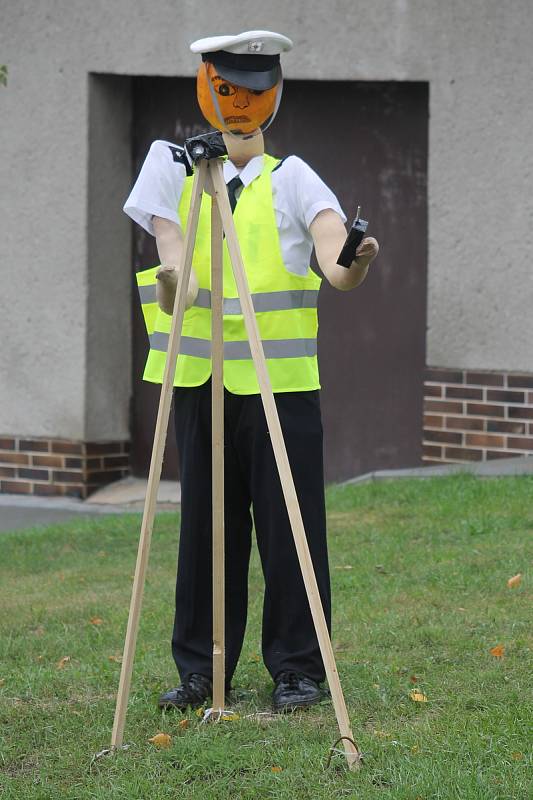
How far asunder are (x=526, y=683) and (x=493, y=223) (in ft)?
15.1

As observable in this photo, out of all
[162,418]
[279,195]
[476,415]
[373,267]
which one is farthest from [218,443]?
[373,267]

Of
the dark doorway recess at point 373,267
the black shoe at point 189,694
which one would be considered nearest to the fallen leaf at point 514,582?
the black shoe at point 189,694

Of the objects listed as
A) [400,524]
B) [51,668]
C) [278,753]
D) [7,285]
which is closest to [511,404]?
Result: [400,524]

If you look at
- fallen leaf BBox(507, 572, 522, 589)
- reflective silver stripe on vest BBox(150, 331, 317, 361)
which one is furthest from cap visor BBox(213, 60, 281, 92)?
fallen leaf BBox(507, 572, 522, 589)

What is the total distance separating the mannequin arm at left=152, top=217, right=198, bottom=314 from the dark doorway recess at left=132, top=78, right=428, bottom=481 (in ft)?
16.6

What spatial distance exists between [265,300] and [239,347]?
6.9 inches

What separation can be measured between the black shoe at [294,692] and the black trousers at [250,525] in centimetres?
3

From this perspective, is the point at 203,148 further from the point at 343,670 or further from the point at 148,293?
the point at 343,670

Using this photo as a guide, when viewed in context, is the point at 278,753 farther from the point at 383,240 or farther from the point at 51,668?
the point at 383,240

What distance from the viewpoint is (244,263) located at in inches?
167

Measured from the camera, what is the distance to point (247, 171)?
169 inches

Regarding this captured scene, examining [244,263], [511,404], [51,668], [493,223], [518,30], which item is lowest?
[51,668]

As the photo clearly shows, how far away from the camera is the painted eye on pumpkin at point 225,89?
13.0ft

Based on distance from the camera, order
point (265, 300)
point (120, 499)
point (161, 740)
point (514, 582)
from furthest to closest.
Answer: point (120, 499), point (514, 582), point (265, 300), point (161, 740)
